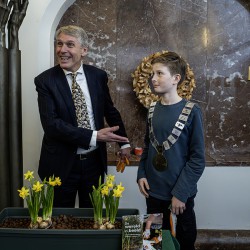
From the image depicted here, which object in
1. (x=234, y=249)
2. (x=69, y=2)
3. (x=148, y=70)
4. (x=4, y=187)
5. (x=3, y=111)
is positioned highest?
(x=69, y=2)

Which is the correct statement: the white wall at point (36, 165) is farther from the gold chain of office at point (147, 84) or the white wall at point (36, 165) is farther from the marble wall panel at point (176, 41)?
the gold chain of office at point (147, 84)

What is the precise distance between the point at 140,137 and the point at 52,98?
1.37 m

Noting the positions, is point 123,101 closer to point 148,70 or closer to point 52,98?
point 148,70

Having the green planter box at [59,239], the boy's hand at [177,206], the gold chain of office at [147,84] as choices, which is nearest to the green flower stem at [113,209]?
the green planter box at [59,239]

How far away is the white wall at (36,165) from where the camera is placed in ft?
9.27

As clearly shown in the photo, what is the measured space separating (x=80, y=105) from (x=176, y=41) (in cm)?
149

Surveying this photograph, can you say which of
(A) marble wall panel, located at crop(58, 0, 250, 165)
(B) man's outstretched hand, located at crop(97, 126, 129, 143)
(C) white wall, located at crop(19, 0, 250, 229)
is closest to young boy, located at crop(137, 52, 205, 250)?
(B) man's outstretched hand, located at crop(97, 126, 129, 143)

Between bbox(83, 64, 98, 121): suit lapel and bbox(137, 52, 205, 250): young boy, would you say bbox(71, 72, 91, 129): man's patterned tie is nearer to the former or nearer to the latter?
bbox(83, 64, 98, 121): suit lapel

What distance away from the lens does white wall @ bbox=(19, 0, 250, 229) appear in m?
2.83

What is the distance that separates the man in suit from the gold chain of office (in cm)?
87

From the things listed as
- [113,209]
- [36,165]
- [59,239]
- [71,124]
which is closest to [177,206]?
[113,209]

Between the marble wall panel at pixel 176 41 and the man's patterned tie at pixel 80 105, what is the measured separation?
1151 mm

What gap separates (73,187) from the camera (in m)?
2.20

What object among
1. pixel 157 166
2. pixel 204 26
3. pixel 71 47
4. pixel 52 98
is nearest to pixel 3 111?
pixel 52 98
